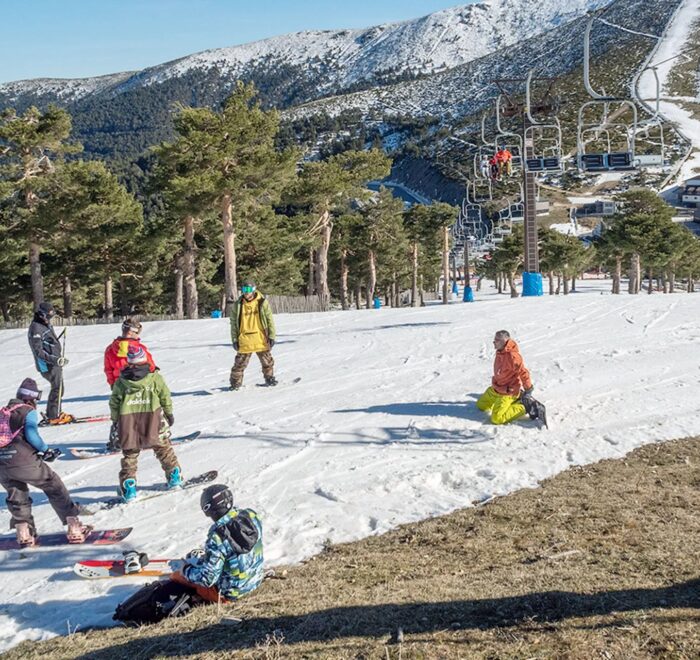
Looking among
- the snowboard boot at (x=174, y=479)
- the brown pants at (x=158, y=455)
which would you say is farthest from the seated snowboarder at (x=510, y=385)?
the brown pants at (x=158, y=455)

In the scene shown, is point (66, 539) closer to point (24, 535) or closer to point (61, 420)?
point (24, 535)

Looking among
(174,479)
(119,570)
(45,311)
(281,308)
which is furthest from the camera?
(281,308)

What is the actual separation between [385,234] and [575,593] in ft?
140

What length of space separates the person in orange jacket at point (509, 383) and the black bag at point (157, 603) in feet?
18.0

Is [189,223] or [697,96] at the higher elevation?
[697,96]

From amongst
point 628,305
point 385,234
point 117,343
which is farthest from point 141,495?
point 385,234

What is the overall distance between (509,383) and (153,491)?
4.94 metres

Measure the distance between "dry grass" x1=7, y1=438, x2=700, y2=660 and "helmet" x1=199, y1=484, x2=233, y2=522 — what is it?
2.25 feet

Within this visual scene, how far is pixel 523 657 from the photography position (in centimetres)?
402

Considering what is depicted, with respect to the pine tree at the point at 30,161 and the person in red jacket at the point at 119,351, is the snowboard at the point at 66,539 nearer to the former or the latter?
the person in red jacket at the point at 119,351

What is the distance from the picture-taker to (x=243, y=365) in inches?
483

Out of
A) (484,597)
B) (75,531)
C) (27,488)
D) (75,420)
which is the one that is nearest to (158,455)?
(75,531)

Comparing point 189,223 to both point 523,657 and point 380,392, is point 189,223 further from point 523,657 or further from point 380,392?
point 523,657

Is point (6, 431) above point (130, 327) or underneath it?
underneath
